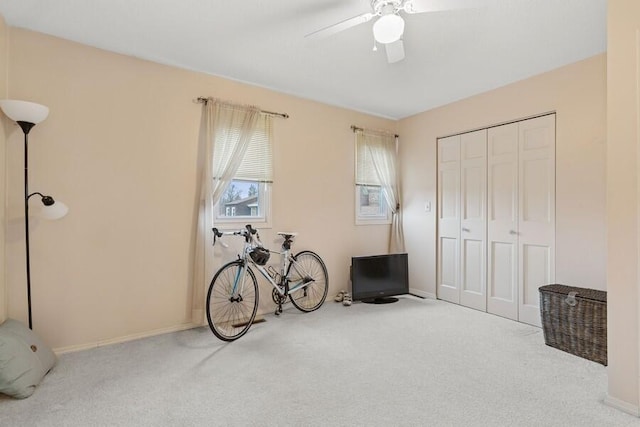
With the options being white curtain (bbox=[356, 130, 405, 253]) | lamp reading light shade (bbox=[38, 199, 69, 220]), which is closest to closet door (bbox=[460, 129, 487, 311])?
white curtain (bbox=[356, 130, 405, 253])

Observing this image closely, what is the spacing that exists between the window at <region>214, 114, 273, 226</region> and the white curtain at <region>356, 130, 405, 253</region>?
5.04 ft

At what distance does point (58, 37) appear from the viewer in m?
2.66

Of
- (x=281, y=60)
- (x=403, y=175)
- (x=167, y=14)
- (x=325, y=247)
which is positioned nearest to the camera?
(x=167, y=14)

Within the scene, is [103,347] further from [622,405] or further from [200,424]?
[622,405]

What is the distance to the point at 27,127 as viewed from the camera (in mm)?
2404

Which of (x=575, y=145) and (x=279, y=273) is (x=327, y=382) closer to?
(x=279, y=273)

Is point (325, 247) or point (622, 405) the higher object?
point (325, 247)

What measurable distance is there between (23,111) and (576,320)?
4483 mm

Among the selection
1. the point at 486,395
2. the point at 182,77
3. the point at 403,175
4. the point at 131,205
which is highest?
the point at 182,77

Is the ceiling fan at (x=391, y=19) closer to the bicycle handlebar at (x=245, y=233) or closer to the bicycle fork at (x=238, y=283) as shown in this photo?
the bicycle handlebar at (x=245, y=233)

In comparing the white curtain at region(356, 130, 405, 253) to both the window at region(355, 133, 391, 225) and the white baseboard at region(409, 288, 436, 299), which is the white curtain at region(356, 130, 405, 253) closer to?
the window at region(355, 133, 391, 225)

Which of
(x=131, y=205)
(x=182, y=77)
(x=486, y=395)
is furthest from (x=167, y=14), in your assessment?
(x=486, y=395)

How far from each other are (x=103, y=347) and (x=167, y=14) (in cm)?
271

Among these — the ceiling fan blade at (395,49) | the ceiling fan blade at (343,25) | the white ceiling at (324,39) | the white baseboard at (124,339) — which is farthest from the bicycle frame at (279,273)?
the ceiling fan blade at (395,49)
